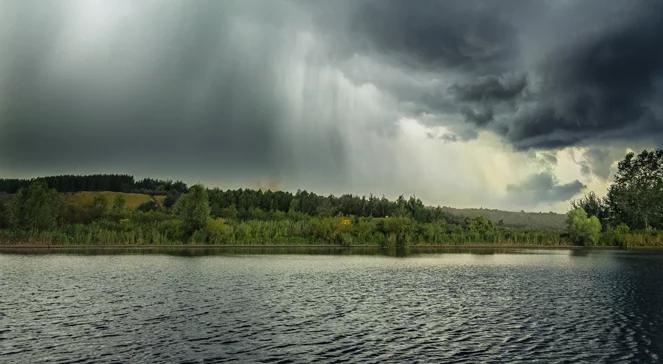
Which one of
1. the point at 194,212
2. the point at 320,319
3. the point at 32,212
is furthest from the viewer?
the point at 194,212

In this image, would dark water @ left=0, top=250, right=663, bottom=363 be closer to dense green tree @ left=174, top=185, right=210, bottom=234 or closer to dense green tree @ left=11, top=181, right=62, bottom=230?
dense green tree @ left=174, top=185, right=210, bottom=234

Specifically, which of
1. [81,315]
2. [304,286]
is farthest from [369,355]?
[304,286]

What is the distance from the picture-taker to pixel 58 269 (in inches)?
3383

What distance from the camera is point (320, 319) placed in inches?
1763

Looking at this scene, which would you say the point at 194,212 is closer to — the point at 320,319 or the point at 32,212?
the point at 32,212

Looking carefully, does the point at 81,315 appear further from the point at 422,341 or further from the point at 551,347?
the point at 551,347

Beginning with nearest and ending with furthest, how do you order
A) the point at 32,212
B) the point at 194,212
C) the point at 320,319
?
1. the point at 320,319
2. the point at 32,212
3. the point at 194,212

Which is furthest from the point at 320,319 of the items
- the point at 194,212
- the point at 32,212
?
the point at 32,212

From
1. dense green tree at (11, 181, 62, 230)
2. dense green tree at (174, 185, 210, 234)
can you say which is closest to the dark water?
dense green tree at (174, 185, 210, 234)

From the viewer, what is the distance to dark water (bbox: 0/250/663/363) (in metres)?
33.2

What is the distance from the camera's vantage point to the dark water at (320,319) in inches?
1308

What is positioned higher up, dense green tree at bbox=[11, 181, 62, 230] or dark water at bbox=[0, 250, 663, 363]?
dense green tree at bbox=[11, 181, 62, 230]

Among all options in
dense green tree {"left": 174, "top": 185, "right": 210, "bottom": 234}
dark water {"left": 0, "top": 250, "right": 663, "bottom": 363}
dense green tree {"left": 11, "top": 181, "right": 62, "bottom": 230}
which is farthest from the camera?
dense green tree {"left": 174, "top": 185, "right": 210, "bottom": 234}

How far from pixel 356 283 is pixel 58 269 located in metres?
50.4
